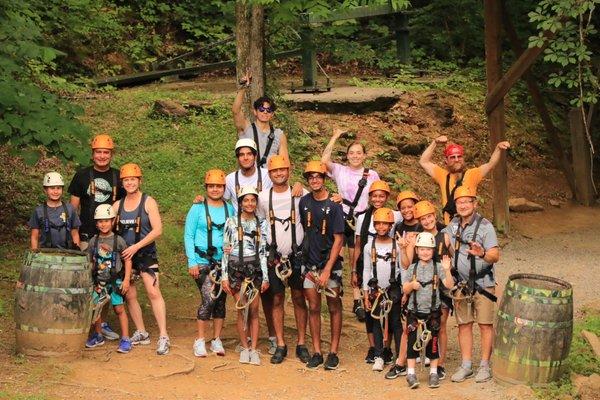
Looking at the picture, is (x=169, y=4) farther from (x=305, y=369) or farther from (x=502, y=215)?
(x=305, y=369)

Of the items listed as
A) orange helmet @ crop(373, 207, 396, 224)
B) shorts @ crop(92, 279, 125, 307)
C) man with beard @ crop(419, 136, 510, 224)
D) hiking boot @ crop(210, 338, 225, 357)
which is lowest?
hiking boot @ crop(210, 338, 225, 357)

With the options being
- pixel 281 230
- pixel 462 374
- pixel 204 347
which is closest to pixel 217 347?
pixel 204 347

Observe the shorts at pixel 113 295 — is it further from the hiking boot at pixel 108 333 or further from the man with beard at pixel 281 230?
the man with beard at pixel 281 230

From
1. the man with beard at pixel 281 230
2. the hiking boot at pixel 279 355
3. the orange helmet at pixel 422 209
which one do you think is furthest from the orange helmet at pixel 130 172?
the orange helmet at pixel 422 209

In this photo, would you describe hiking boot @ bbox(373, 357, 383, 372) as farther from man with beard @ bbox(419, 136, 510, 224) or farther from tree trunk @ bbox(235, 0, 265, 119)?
tree trunk @ bbox(235, 0, 265, 119)

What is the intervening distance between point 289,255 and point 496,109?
22.6 feet

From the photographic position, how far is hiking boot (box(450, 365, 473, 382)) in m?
8.70

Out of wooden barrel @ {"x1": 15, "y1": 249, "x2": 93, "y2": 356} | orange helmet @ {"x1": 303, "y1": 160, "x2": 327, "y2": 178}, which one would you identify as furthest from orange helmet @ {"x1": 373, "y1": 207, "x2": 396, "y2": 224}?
wooden barrel @ {"x1": 15, "y1": 249, "x2": 93, "y2": 356}

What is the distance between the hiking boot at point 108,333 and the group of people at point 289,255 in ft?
0.64

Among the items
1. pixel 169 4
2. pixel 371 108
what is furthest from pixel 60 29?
pixel 371 108

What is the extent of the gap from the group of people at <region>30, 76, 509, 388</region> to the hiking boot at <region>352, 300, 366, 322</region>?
814mm

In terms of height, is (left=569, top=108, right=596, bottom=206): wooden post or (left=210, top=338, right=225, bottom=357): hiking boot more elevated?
(left=569, top=108, right=596, bottom=206): wooden post

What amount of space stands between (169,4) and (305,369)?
13.3 m

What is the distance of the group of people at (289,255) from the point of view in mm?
8602
